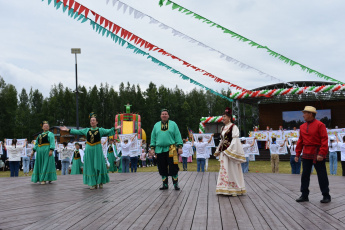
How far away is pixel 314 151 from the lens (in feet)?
20.7

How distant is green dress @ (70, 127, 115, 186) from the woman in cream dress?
301 cm

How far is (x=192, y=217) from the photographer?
5.06 m

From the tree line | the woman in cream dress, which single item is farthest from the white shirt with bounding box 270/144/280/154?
the tree line

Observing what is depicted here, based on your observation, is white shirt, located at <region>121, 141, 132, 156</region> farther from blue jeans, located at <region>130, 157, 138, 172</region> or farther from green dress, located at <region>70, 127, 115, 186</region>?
green dress, located at <region>70, 127, 115, 186</region>

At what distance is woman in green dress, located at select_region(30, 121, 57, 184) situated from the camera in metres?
10.2

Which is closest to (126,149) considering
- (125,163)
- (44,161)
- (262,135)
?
(125,163)

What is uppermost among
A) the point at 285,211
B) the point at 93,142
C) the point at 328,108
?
the point at 328,108

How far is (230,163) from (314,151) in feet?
5.77

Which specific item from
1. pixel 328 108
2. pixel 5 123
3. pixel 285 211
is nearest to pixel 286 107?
pixel 328 108

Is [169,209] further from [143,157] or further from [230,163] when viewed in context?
[143,157]

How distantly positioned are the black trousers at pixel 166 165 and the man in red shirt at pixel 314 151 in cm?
293

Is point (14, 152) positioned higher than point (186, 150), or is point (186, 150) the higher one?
point (14, 152)

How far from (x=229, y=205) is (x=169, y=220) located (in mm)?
1539

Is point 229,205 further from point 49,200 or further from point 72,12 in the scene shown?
point 72,12
